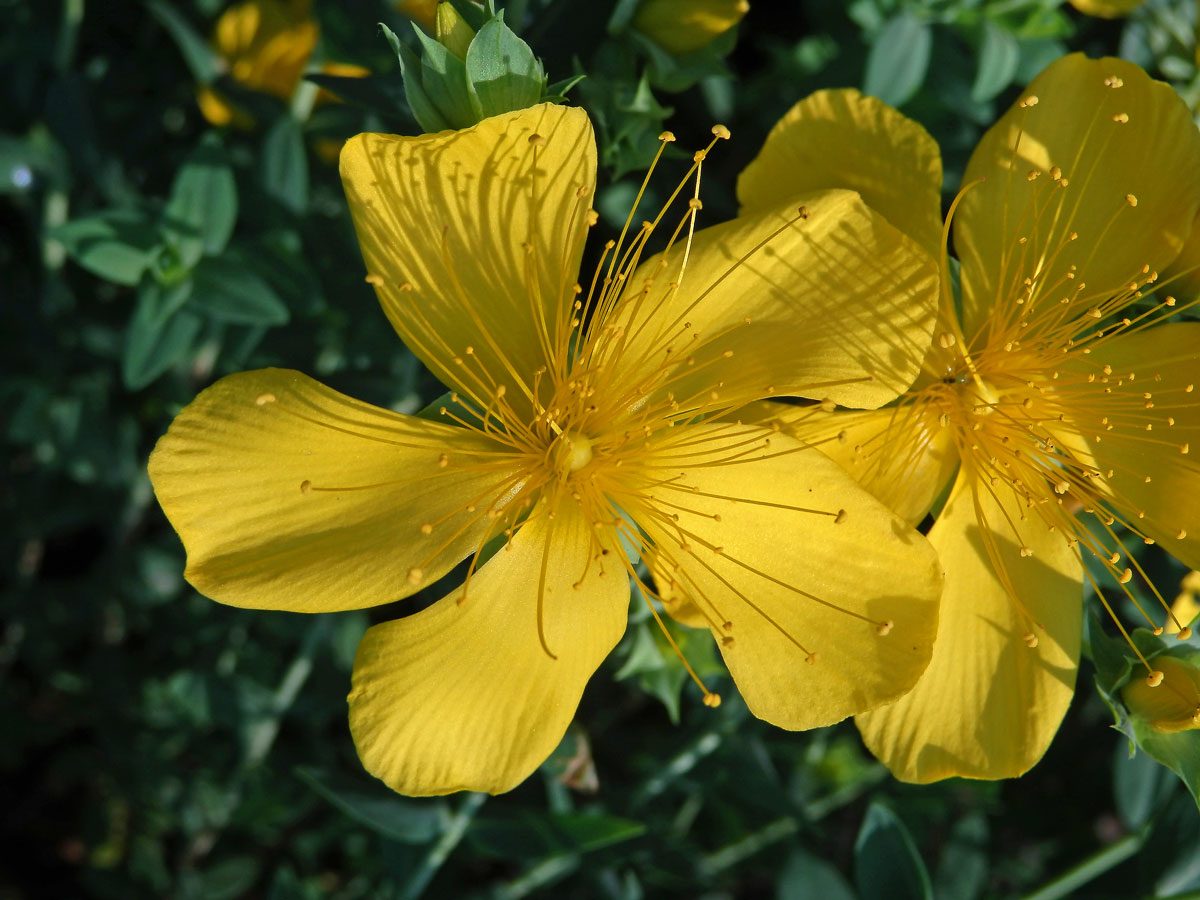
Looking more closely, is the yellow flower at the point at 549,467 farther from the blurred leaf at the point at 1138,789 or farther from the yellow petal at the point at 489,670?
the blurred leaf at the point at 1138,789

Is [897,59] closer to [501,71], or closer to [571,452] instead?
[501,71]

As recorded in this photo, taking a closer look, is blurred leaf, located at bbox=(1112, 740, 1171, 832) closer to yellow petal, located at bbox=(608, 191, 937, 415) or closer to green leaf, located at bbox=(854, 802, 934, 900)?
green leaf, located at bbox=(854, 802, 934, 900)

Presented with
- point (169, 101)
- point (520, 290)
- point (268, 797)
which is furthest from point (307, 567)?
point (169, 101)

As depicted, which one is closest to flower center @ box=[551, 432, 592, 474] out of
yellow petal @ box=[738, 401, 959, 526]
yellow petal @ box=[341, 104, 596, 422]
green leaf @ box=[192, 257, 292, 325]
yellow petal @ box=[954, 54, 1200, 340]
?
yellow petal @ box=[341, 104, 596, 422]

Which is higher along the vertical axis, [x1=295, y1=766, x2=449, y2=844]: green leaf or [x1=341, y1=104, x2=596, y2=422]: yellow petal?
[x1=341, y1=104, x2=596, y2=422]: yellow petal

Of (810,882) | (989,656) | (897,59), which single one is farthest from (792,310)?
(810,882)

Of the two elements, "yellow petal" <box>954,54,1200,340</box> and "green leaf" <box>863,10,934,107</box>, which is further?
"green leaf" <box>863,10,934,107</box>

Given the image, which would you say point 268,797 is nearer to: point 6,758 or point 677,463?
point 6,758
